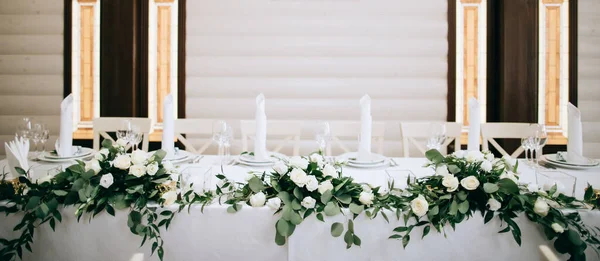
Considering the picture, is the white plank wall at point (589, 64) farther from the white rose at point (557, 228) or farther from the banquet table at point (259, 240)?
the white rose at point (557, 228)

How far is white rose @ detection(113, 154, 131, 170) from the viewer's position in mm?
1291

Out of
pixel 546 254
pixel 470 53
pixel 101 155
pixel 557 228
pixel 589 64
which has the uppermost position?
pixel 470 53

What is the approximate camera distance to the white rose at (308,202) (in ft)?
4.03

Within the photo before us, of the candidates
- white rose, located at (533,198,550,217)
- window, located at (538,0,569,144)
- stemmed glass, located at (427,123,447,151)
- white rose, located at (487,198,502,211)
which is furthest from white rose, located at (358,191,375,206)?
window, located at (538,0,569,144)

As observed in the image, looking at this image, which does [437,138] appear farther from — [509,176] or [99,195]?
[99,195]

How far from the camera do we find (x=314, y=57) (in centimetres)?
377

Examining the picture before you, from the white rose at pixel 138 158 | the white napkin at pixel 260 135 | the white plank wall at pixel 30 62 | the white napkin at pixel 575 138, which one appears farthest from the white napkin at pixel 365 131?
the white plank wall at pixel 30 62

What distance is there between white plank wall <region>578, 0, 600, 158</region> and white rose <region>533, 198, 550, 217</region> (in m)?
3.16

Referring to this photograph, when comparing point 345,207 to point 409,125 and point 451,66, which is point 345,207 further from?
point 451,66

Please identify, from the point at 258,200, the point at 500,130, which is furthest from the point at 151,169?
the point at 500,130

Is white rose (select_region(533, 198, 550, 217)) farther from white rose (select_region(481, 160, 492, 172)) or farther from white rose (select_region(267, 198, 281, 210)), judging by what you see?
white rose (select_region(267, 198, 281, 210))

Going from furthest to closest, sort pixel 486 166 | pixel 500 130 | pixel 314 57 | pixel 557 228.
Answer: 1. pixel 314 57
2. pixel 500 130
3. pixel 486 166
4. pixel 557 228

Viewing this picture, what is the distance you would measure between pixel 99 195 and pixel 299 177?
677 mm

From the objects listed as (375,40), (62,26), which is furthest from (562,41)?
(62,26)
